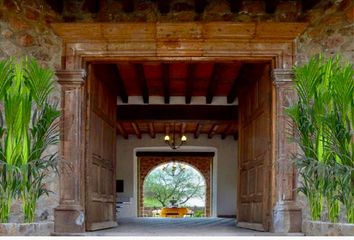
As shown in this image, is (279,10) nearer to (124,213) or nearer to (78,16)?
(78,16)

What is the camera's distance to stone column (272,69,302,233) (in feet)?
17.9

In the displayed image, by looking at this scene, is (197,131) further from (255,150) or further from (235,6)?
(235,6)

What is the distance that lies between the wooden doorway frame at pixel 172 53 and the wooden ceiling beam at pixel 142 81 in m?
1.58

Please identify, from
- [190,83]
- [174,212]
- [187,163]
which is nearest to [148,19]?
[190,83]

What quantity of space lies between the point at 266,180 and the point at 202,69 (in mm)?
2259

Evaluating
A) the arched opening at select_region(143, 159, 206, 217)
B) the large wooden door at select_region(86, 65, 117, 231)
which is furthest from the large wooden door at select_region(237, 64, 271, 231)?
the arched opening at select_region(143, 159, 206, 217)

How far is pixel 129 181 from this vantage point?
1441 cm

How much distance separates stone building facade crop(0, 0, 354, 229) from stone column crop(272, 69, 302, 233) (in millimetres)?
176

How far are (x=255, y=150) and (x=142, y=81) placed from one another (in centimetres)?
234

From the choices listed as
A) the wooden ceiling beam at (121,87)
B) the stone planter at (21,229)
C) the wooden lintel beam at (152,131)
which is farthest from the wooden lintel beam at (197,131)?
the stone planter at (21,229)

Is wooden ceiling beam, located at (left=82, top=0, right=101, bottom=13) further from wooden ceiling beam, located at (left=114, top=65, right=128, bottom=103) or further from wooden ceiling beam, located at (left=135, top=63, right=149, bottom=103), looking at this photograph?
wooden ceiling beam, located at (left=114, top=65, right=128, bottom=103)

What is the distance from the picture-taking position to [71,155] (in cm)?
557

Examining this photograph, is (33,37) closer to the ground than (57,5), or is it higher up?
closer to the ground

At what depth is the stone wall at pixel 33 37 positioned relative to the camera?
5.59 meters
